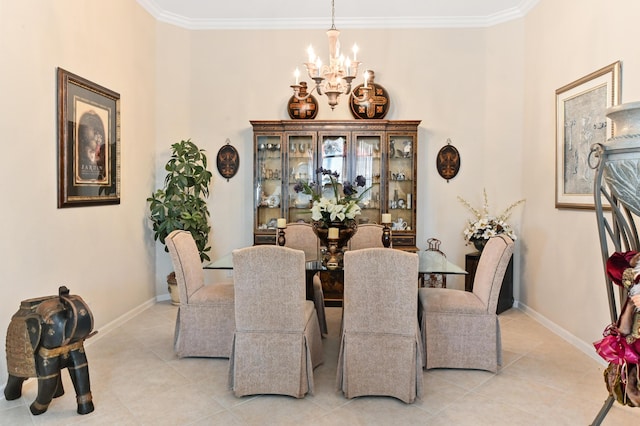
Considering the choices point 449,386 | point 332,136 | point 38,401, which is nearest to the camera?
point 38,401

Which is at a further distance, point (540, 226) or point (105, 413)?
point (540, 226)

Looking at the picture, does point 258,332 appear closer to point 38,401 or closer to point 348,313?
point 348,313

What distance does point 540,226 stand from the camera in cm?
417

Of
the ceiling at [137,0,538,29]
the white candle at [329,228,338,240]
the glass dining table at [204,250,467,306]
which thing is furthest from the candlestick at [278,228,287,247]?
the ceiling at [137,0,538,29]

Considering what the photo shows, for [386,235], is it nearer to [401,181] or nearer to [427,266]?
[427,266]

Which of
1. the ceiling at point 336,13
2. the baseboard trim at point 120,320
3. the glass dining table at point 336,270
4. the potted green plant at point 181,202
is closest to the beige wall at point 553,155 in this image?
the ceiling at point 336,13

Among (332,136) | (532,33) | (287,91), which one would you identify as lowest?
(332,136)

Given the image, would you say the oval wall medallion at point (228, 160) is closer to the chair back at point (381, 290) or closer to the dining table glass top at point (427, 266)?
the dining table glass top at point (427, 266)

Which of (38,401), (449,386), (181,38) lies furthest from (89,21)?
(449,386)

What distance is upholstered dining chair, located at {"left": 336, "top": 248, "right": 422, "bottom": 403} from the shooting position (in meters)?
2.38

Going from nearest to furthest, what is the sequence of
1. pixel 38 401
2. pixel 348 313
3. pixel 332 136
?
pixel 38 401
pixel 348 313
pixel 332 136

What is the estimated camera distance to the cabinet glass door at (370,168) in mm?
4738

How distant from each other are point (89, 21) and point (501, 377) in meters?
4.29

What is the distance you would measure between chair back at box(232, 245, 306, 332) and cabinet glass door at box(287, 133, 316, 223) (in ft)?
7.73
